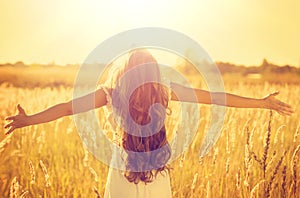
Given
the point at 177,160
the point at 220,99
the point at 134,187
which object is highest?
the point at 220,99

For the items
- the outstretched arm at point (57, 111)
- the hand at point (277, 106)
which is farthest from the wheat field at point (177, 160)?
the outstretched arm at point (57, 111)

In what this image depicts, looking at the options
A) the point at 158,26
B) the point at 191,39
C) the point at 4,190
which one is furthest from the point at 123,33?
the point at 4,190

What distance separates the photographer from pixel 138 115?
4.50ft

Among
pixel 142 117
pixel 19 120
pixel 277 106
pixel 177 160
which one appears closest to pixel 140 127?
pixel 142 117

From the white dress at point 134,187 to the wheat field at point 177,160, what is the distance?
0.32 meters

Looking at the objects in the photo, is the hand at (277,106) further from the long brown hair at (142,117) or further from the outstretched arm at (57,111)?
the outstretched arm at (57,111)

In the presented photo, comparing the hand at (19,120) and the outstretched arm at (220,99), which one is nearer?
the hand at (19,120)

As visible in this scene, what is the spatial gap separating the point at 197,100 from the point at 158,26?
0.72 m

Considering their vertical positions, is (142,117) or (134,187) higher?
(142,117)

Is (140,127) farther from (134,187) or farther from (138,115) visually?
(134,187)

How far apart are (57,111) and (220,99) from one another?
526 mm

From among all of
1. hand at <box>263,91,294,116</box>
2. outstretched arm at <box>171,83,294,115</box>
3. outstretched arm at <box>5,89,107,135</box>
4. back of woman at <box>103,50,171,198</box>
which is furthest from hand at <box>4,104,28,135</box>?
hand at <box>263,91,294,116</box>

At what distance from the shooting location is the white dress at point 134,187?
140 cm

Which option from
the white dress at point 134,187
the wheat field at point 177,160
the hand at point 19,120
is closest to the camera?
the hand at point 19,120
